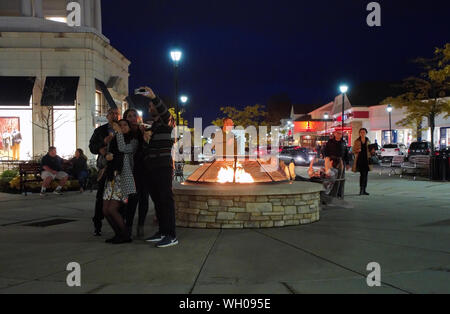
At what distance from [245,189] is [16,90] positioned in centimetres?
1794

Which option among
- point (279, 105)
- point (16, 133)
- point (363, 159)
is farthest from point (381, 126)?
point (279, 105)

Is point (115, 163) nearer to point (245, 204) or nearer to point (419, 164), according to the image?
point (245, 204)

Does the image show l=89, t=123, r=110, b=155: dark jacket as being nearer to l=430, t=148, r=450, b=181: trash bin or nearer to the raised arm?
the raised arm

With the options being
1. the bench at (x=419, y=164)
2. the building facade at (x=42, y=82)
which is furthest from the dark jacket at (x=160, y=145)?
the building facade at (x=42, y=82)

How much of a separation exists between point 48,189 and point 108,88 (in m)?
12.6

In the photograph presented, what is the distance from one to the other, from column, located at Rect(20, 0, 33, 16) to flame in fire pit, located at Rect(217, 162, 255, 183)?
19239 millimetres

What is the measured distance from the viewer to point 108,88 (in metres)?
24.9

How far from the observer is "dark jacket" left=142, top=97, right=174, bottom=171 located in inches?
237

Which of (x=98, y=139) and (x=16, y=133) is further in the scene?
(x=16, y=133)

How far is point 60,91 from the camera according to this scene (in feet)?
69.6

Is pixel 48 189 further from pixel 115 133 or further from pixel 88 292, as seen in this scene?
pixel 88 292

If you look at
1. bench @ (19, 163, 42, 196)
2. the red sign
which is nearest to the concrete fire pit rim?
bench @ (19, 163, 42, 196)
